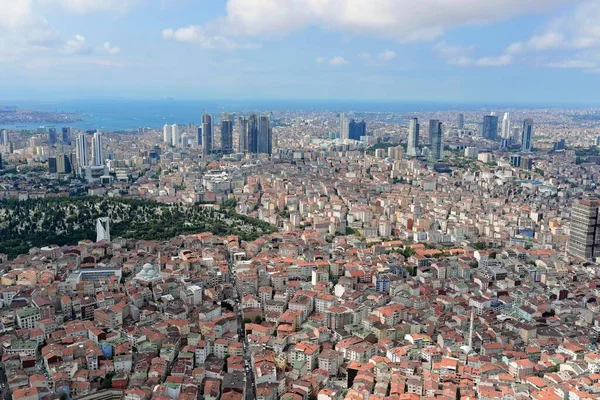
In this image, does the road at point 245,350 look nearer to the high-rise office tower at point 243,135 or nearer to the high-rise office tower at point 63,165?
the high-rise office tower at point 63,165

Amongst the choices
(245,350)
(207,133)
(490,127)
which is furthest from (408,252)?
(490,127)

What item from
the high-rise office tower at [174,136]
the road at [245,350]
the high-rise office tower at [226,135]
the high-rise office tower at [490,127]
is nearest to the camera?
the road at [245,350]

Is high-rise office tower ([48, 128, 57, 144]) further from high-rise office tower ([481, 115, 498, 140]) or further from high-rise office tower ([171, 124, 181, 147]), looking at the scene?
high-rise office tower ([481, 115, 498, 140])

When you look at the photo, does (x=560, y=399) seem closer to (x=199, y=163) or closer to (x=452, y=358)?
(x=452, y=358)

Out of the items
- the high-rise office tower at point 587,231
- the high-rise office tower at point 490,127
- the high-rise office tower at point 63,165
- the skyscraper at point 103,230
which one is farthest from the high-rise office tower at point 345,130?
the skyscraper at point 103,230

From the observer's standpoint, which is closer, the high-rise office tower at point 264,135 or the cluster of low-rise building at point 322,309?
the cluster of low-rise building at point 322,309

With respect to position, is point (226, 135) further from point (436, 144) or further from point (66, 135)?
point (436, 144)
